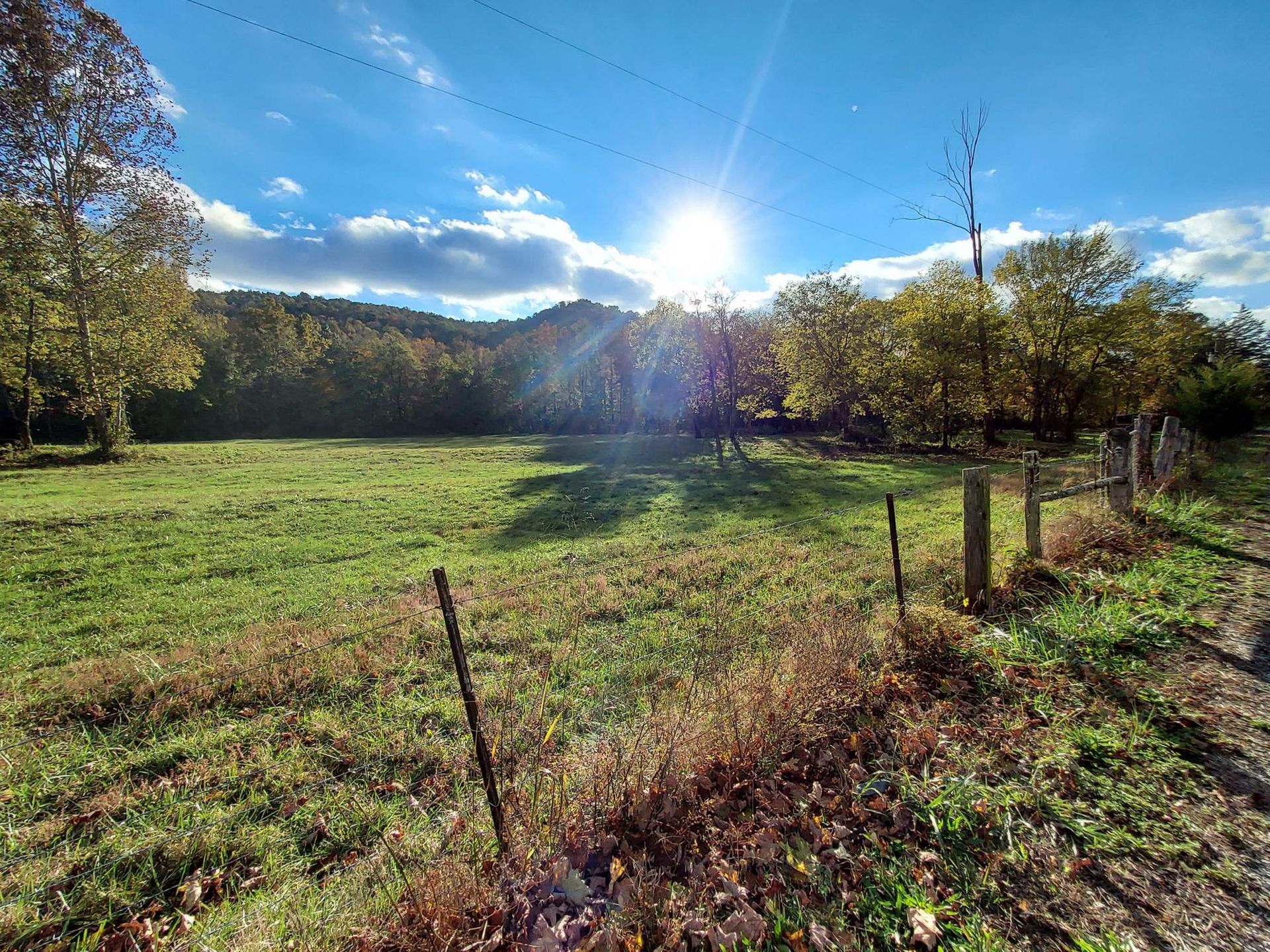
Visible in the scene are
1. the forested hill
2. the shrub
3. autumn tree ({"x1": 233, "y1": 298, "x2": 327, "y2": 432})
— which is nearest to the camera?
the shrub

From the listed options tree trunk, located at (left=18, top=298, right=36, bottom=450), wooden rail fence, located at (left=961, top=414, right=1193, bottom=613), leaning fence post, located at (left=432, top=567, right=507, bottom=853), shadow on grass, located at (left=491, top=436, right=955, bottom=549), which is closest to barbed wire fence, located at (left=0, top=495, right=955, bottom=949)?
leaning fence post, located at (left=432, top=567, right=507, bottom=853)

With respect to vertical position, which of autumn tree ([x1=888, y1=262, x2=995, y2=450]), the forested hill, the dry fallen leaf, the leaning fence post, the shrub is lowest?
the dry fallen leaf

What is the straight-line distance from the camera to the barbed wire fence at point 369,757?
8.26ft

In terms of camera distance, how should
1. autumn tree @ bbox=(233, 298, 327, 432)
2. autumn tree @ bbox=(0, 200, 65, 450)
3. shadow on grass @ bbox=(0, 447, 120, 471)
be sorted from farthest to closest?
autumn tree @ bbox=(233, 298, 327, 432) → shadow on grass @ bbox=(0, 447, 120, 471) → autumn tree @ bbox=(0, 200, 65, 450)

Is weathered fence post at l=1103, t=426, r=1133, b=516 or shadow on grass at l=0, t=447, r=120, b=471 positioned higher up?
shadow on grass at l=0, t=447, r=120, b=471

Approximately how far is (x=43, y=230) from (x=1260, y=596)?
3421 cm

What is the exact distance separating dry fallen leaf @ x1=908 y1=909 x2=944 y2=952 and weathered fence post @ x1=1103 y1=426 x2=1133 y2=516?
7.15 meters

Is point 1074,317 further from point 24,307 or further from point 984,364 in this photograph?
point 24,307

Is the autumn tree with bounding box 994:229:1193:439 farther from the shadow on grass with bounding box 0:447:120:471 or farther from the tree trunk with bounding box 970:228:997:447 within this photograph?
the shadow on grass with bounding box 0:447:120:471

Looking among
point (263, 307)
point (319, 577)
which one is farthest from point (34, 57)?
point (263, 307)

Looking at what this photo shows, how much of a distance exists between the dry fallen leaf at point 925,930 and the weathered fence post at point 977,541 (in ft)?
11.0

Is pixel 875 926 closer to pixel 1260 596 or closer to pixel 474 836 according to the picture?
pixel 474 836

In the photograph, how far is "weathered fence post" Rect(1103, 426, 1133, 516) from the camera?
6.55 metres

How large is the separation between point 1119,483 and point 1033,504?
2.86 meters
